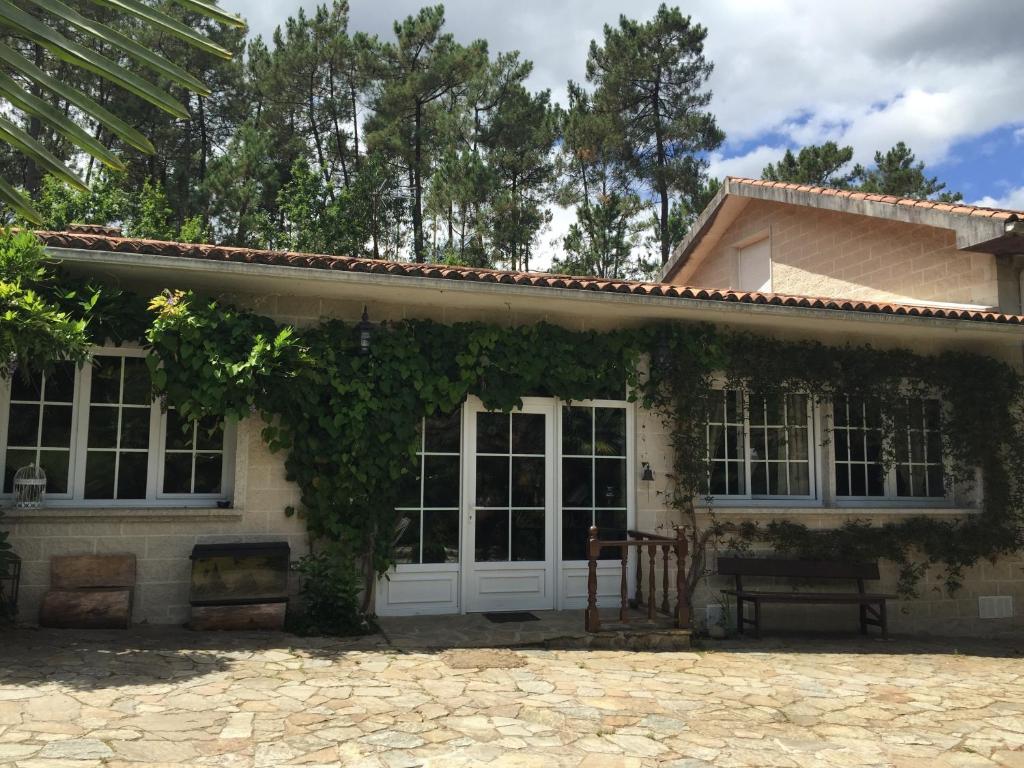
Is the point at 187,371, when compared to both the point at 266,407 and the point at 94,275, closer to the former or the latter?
the point at 266,407

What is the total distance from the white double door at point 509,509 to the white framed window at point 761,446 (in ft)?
5.76

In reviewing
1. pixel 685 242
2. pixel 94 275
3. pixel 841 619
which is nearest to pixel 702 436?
pixel 841 619

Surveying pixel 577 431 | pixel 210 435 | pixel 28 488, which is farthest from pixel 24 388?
pixel 577 431

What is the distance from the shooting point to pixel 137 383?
6930 mm

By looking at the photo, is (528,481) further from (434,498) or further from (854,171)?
(854,171)

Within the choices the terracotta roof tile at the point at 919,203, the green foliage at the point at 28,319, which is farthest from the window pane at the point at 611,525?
the terracotta roof tile at the point at 919,203

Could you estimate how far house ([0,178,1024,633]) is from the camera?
21.6 ft

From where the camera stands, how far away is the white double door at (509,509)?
Answer: 7.56m

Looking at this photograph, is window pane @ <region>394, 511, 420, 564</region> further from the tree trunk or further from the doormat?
the tree trunk

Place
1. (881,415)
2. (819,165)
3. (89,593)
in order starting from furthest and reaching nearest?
(819,165) < (881,415) < (89,593)

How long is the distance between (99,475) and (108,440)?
30 cm

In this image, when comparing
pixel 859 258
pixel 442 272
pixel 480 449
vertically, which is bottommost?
pixel 480 449

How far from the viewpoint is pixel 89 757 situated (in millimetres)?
3758

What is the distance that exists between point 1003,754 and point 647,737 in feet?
6.46
